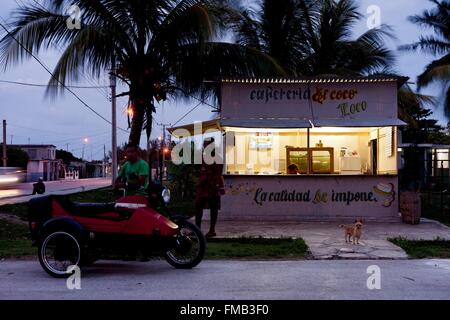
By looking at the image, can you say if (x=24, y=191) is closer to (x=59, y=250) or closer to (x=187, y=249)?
(x=59, y=250)

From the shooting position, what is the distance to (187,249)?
8.33m

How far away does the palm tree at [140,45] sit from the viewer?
A: 592 inches

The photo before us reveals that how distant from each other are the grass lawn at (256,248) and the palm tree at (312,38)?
1242cm

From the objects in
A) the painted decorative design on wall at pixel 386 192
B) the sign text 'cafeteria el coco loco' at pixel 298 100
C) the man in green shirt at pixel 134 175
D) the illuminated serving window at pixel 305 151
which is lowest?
the painted decorative design on wall at pixel 386 192

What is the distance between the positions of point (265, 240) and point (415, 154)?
615 inches

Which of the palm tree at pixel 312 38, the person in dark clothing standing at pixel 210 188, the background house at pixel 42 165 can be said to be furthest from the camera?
the background house at pixel 42 165

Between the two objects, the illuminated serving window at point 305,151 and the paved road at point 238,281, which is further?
the illuminated serving window at point 305,151

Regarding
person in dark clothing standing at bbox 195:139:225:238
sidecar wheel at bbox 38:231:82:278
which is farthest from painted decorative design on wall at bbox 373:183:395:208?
sidecar wheel at bbox 38:231:82:278

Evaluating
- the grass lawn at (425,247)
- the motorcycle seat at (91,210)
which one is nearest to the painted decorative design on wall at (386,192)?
the grass lawn at (425,247)

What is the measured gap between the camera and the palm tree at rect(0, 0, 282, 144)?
592 inches

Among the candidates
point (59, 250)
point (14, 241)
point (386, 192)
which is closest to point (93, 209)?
point (59, 250)

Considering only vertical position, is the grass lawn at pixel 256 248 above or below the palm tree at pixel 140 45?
below

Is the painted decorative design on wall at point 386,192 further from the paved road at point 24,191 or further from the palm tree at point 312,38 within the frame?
the paved road at point 24,191
